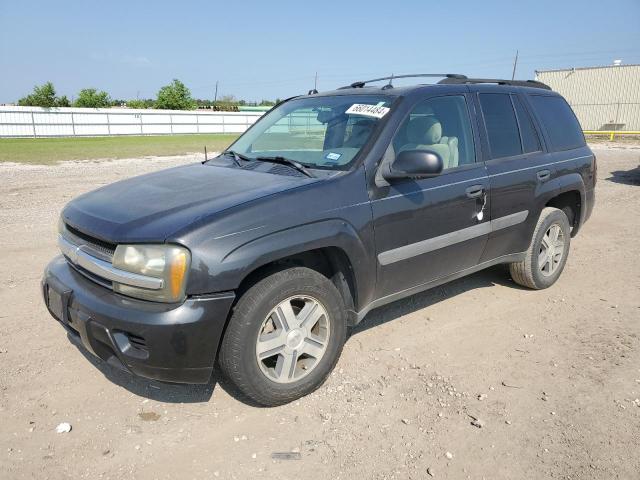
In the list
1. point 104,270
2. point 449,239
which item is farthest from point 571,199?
point 104,270

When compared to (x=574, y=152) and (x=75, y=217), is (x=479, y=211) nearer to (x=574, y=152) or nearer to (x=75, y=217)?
(x=574, y=152)

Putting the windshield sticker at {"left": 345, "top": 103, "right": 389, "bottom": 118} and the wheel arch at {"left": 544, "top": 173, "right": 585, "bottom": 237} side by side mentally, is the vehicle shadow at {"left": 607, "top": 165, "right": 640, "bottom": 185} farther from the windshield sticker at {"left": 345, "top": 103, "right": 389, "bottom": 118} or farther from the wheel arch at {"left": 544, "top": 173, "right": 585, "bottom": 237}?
the windshield sticker at {"left": 345, "top": 103, "right": 389, "bottom": 118}

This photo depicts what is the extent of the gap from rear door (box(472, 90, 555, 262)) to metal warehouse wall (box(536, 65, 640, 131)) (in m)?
A: 36.3

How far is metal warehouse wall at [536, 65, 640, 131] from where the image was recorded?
3500 cm

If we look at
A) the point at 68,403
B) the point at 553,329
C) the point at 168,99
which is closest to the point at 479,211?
the point at 553,329

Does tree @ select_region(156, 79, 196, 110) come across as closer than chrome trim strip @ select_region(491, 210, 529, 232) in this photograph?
No

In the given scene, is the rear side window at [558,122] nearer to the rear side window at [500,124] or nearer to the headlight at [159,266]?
the rear side window at [500,124]

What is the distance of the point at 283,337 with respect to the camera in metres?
2.93

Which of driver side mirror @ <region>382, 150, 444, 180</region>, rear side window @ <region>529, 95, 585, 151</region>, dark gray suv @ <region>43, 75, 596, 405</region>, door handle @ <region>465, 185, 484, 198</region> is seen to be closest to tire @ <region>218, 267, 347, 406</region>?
dark gray suv @ <region>43, 75, 596, 405</region>

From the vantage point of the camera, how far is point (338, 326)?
10.4 ft

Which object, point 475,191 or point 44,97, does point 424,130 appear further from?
point 44,97

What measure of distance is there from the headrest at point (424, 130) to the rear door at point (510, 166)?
491mm

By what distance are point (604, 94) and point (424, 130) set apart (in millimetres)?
39496

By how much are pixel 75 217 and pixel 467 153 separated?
2757 mm
